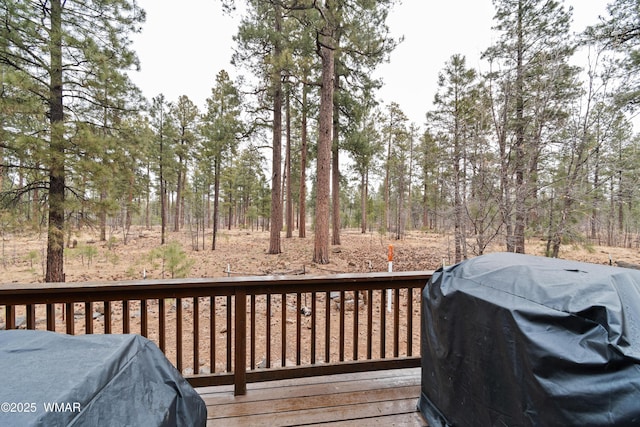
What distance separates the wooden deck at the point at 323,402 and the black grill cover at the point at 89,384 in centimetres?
75

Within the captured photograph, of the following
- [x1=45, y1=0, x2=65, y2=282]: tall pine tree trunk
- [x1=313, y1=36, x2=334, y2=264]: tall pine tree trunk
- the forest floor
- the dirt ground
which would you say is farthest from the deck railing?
[x1=313, y1=36, x2=334, y2=264]: tall pine tree trunk

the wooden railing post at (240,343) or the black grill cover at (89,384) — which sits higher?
the black grill cover at (89,384)

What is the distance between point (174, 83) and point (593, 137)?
16280 mm

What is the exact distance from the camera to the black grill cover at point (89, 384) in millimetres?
604

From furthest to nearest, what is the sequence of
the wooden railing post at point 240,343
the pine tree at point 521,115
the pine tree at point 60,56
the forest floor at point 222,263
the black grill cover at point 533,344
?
the forest floor at point 222,263
the pine tree at point 60,56
the pine tree at point 521,115
the wooden railing post at point 240,343
the black grill cover at point 533,344

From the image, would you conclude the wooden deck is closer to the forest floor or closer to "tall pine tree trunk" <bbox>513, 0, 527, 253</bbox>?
"tall pine tree trunk" <bbox>513, 0, 527, 253</bbox>

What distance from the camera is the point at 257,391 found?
1.88 metres

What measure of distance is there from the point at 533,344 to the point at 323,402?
1.40m

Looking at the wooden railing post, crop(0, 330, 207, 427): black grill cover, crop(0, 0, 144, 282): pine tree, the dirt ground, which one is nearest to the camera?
crop(0, 330, 207, 427): black grill cover

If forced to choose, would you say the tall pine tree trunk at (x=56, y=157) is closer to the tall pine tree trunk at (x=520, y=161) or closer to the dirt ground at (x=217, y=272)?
the dirt ground at (x=217, y=272)

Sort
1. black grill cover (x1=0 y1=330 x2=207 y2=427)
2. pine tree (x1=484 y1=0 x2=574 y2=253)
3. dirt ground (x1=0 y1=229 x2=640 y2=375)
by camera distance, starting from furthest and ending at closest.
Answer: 1. pine tree (x1=484 y1=0 x2=574 y2=253)
2. dirt ground (x1=0 y1=229 x2=640 y2=375)
3. black grill cover (x1=0 y1=330 x2=207 y2=427)

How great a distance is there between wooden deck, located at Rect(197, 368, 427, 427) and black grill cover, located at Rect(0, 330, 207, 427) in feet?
2.46

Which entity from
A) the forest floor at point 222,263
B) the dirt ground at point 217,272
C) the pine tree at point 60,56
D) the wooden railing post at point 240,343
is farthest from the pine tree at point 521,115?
the pine tree at point 60,56

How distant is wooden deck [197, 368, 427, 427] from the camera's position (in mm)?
1625
